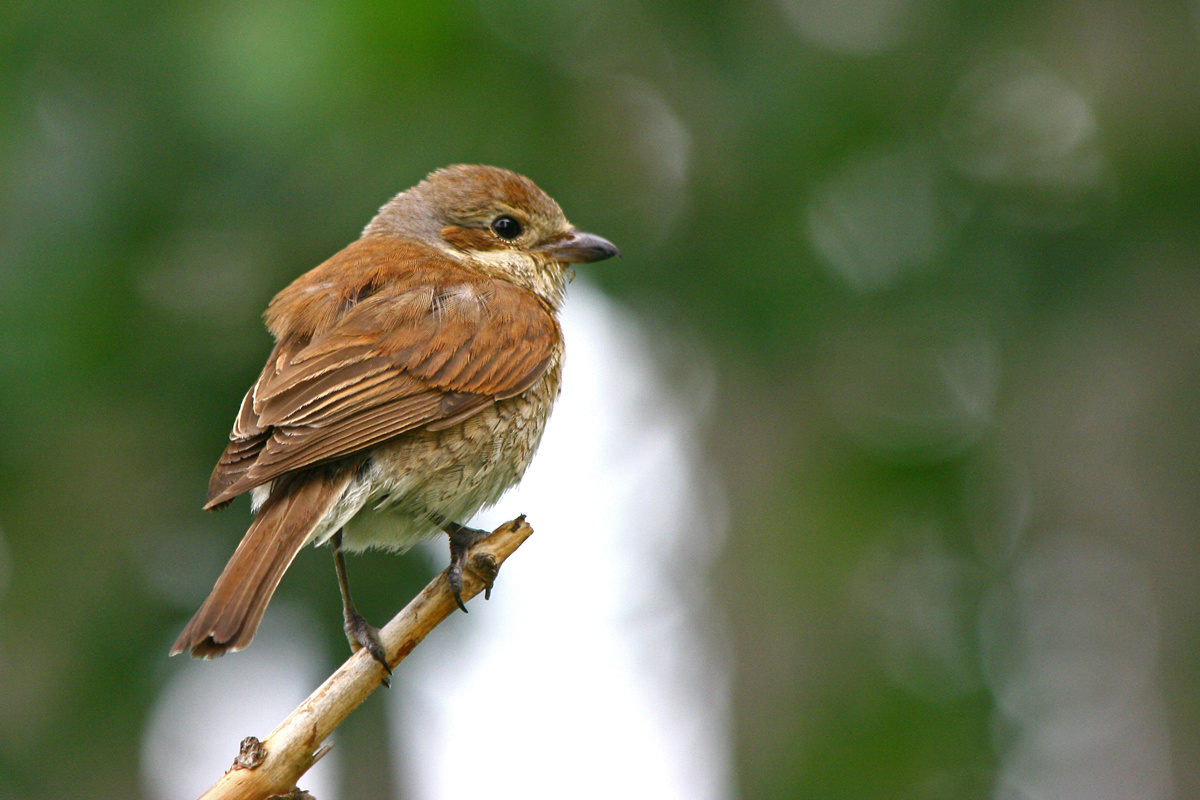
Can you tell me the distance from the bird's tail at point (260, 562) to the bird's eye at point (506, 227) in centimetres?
145

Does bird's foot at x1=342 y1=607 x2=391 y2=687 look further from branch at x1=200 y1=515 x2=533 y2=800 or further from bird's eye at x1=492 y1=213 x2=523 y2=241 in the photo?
bird's eye at x1=492 y1=213 x2=523 y2=241

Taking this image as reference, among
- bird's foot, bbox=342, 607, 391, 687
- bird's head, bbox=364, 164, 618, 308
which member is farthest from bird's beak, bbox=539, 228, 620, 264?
bird's foot, bbox=342, 607, 391, 687

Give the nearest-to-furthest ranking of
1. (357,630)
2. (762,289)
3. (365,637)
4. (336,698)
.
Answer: (336,698), (365,637), (357,630), (762,289)

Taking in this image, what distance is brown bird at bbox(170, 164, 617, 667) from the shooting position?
295 centimetres

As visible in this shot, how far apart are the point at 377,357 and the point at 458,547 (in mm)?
589

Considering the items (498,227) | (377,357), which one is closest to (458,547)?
(377,357)

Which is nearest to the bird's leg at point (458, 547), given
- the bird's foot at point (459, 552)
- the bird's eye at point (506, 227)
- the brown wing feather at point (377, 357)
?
the bird's foot at point (459, 552)

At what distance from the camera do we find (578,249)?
4352 millimetres

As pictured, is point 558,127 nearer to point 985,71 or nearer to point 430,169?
point 430,169

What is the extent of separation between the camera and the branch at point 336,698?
8.06ft

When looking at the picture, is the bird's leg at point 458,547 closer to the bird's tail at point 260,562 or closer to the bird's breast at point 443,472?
the bird's breast at point 443,472

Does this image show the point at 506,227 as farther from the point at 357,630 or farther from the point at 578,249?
the point at 357,630

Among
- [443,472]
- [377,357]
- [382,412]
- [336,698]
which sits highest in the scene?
[377,357]

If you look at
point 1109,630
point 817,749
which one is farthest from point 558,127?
point 1109,630
